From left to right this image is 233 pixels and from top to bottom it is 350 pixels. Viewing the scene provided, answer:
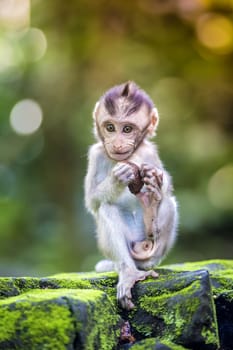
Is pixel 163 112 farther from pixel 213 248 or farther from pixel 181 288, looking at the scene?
pixel 181 288

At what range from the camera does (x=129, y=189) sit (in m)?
6.01

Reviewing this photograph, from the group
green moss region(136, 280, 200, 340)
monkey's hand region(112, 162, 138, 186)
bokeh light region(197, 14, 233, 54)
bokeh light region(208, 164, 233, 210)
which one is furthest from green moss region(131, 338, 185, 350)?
bokeh light region(197, 14, 233, 54)

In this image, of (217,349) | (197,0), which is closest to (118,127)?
(217,349)

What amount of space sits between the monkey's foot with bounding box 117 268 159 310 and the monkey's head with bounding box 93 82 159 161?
98 cm

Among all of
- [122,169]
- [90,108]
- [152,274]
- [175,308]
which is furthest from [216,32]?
[175,308]

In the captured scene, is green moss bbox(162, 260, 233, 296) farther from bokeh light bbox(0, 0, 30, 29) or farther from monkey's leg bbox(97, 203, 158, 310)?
bokeh light bbox(0, 0, 30, 29)

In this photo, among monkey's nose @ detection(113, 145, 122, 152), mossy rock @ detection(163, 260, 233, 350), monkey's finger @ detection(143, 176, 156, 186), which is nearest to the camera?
mossy rock @ detection(163, 260, 233, 350)

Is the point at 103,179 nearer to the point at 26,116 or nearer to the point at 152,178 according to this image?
the point at 152,178

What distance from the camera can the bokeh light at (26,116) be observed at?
50.4 feet

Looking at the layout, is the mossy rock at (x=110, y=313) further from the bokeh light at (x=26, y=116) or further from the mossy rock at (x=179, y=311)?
the bokeh light at (x=26, y=116)

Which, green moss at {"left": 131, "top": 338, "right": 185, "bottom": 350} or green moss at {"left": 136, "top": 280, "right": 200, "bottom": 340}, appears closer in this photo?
green moss at {"left": 131, "top": 338, "right": 185, "bottom": 350}

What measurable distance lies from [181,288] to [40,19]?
10.5 meters

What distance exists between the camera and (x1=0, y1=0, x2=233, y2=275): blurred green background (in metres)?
14.1

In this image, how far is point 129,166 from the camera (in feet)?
19.3
